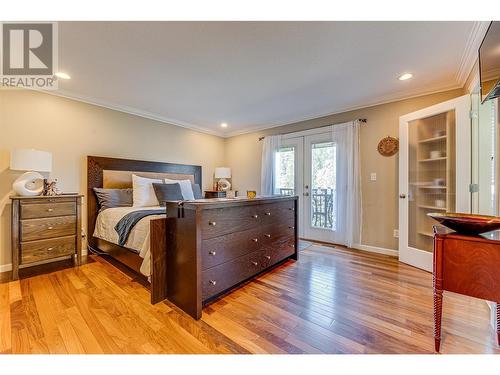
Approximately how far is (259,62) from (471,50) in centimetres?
193

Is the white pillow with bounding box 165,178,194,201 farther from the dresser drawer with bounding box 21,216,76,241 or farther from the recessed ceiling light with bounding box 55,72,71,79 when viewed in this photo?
the recessed ceiling light with bounding box 55,72,71,79

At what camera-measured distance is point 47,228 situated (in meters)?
2.44

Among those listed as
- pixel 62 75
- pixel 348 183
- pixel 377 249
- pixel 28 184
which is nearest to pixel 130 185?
pixel 28 184

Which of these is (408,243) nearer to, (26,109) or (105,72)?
(105,72)

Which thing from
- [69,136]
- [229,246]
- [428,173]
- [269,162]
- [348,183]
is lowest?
[229,246]

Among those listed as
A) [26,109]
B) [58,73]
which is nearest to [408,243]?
[58,73]

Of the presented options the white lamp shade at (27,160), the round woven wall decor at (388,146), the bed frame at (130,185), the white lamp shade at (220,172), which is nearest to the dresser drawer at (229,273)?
the bed frame at (130,185)

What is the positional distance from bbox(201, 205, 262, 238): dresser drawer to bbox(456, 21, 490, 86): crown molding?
7.54ft

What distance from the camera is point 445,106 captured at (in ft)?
7.93

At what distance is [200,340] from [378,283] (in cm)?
182

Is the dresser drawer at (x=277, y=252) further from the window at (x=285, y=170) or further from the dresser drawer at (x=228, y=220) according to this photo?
the window at (x=285, y=170)

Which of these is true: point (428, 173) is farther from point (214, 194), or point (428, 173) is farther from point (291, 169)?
point (214, 194)

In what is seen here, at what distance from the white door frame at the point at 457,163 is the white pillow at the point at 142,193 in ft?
11.2

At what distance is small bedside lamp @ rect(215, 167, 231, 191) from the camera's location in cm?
478
